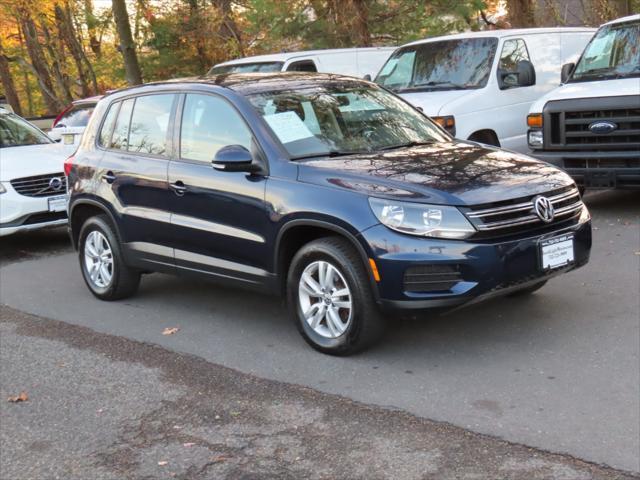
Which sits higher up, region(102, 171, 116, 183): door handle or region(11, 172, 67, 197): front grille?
region(102, 171, 116, 183): door handle

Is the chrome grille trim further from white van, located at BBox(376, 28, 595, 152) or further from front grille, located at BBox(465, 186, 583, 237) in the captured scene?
white van, located at BBox(376, 28, 595, 152)

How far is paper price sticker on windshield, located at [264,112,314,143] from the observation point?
5.97 m

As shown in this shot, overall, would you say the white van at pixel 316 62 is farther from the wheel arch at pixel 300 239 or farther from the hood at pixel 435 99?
the wheel arch at pixel 300 239

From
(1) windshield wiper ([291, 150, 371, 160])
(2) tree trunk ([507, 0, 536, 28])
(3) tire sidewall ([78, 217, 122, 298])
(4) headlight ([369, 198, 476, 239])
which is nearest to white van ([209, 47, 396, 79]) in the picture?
(2) tree trunk ([507, 0, 536, 28])

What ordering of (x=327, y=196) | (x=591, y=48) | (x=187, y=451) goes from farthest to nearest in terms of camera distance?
(x=591, y=48) → (x=327, y=196) → (x=187, y=451)

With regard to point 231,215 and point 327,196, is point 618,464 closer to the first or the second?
point 327,196

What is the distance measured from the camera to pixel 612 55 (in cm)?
975

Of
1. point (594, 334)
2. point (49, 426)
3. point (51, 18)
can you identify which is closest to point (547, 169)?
point (594, 334)

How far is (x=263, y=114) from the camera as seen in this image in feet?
19.9

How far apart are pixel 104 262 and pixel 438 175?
3.33 m

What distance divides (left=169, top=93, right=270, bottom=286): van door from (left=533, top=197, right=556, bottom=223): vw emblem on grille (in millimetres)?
1730

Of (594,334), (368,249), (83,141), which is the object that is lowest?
(594,334)

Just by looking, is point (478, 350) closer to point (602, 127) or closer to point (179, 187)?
point (179, 187)

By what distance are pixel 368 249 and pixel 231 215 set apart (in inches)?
49.1
